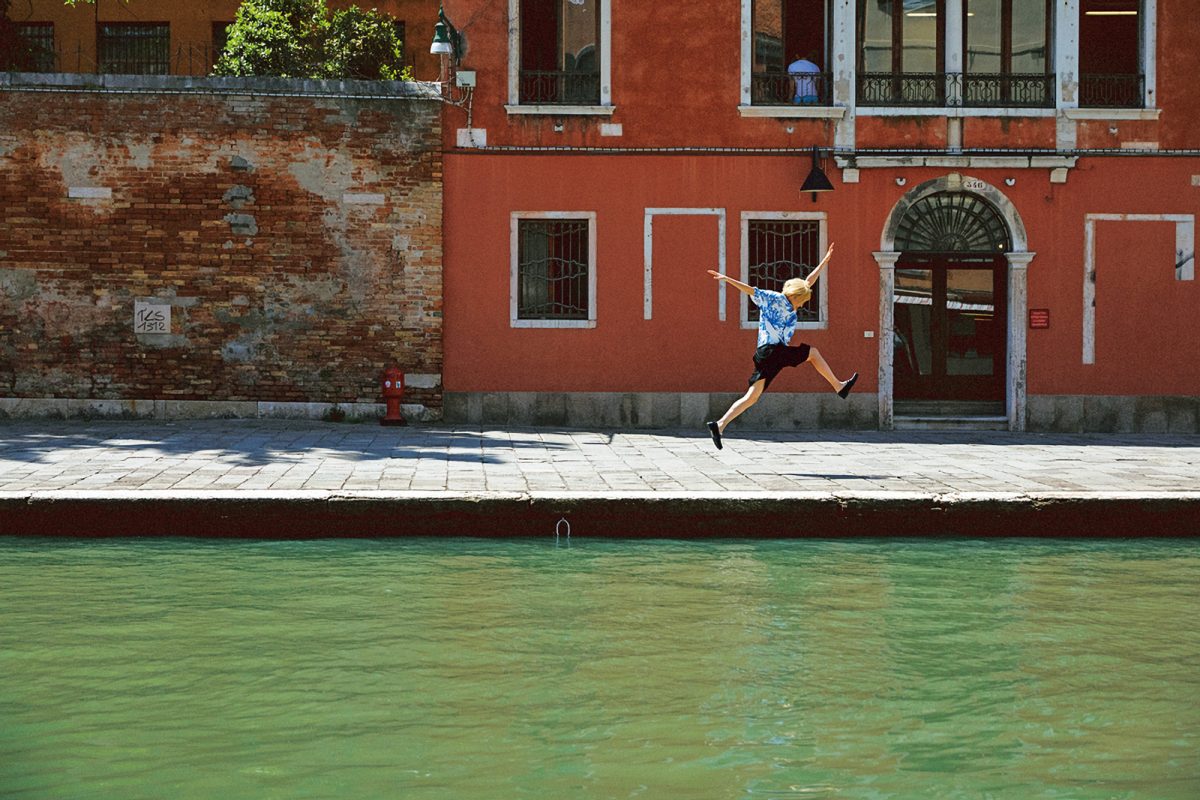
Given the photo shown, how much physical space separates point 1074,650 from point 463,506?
4.05 m

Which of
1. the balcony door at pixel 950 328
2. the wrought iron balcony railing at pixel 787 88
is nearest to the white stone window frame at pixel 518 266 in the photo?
the wrought iron balcony railing at pixel 787 88

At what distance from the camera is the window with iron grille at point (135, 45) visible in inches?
919

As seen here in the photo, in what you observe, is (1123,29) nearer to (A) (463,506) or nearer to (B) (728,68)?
(B) (728,68)

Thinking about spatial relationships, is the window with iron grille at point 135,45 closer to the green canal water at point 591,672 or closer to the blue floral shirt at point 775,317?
the blue floral shirt at point 775,317

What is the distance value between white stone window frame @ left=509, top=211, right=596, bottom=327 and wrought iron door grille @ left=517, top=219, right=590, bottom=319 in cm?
7

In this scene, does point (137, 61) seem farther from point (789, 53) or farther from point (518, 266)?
point (789, 53)

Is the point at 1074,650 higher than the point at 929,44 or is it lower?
lower

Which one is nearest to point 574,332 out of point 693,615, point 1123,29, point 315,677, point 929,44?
point 929,44

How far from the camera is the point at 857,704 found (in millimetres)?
5172

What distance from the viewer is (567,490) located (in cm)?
923

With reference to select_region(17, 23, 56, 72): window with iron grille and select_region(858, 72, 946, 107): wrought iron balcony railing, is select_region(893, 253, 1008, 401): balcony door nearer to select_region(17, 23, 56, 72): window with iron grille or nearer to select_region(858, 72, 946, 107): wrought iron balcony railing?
select_region(858, 72, 946, 107): wrought iron balcony railing

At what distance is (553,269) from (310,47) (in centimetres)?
442

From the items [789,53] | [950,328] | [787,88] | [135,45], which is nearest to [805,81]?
[787,88]

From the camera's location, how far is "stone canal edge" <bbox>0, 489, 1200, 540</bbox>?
28.4ft
